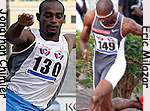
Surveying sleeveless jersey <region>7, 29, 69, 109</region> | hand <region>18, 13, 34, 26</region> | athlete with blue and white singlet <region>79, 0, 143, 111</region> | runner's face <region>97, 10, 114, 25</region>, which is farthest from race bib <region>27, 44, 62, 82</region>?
runner's face <region>97, 10, 114, 25</region>

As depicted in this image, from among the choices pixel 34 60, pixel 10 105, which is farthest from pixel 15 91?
pixel 34 60

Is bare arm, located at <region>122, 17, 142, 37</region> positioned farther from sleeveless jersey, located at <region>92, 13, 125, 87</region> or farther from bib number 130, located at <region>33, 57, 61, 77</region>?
A: bib number 130, located at <region>33, 57, 61, 77</region>

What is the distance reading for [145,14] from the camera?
5.21m

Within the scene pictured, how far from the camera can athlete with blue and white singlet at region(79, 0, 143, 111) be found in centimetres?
520

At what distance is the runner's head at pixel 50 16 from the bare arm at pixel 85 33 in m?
2.26

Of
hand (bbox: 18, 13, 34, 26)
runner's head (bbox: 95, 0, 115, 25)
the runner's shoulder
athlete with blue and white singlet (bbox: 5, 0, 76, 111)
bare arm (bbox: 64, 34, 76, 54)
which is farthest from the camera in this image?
the runner's shoulder

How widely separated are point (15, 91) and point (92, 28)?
2.49 metres

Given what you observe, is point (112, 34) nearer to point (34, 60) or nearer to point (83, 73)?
point (83, 73)

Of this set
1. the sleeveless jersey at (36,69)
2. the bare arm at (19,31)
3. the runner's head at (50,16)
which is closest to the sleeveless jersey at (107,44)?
the sleeveless jersey at (36,69)

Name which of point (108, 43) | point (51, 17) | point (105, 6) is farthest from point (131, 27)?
point (51, 17)

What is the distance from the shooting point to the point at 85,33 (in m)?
5.67

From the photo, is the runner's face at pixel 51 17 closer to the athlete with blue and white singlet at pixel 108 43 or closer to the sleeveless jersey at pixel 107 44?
the athlete with blue and white singlet at pixel 108 43

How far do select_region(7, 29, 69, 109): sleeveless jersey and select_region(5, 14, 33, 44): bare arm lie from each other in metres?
0.16

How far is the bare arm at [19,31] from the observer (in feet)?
9.01
